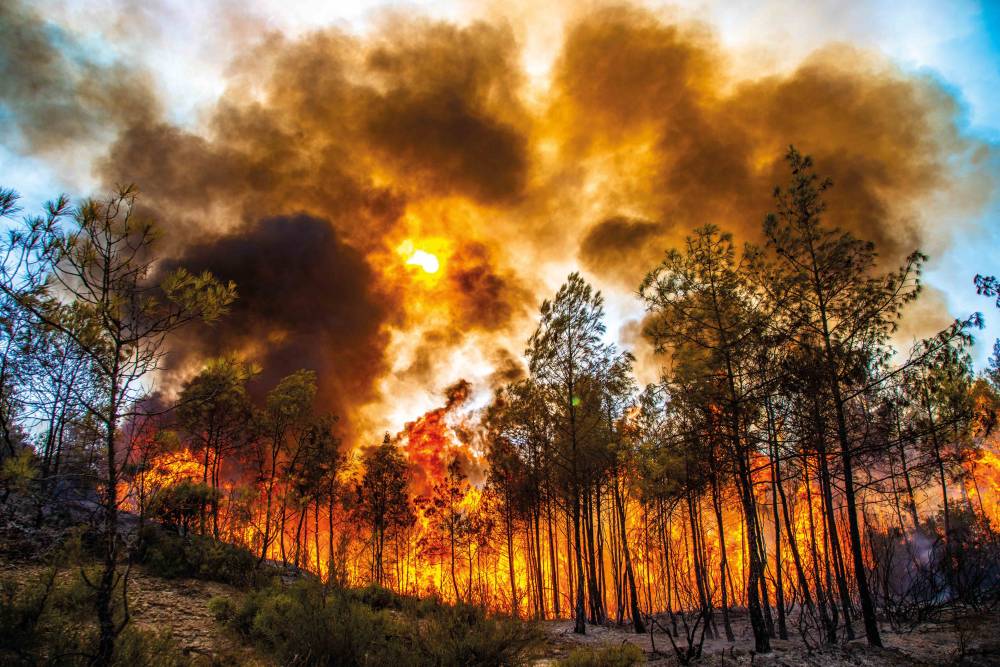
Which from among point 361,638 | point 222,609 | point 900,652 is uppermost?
point 361,638

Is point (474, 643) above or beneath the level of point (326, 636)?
beneath

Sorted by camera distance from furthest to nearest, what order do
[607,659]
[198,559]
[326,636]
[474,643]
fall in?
[198,559]
[607,659]
[474,643]
[326,636]

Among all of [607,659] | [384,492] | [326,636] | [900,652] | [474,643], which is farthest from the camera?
[384,492]

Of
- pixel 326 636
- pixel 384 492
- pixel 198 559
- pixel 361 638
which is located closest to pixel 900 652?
pixel 361 638

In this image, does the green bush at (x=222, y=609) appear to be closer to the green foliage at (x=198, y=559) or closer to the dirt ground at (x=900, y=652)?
the green foliage at (x=198, y=559)

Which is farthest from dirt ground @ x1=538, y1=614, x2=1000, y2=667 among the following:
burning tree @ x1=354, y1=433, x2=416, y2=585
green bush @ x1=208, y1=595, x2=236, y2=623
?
burning tree @ x1=354, y1=433, x2=416, y2=585

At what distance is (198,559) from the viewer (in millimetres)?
13922

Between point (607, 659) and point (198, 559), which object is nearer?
point (607, 659)

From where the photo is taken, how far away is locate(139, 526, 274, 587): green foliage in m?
13.4

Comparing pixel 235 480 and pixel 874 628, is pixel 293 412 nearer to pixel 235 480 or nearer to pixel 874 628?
pixel 235 480

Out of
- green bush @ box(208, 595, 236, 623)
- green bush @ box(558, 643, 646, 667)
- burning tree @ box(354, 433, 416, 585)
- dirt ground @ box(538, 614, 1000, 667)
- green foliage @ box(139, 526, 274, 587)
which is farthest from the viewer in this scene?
burning tree @ box(354, 433, 416, 585)

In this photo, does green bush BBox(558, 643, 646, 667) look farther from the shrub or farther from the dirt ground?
the dirt ground

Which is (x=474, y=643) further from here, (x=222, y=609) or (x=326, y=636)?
(x=222, y=609)

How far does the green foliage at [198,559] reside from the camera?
1344cm
